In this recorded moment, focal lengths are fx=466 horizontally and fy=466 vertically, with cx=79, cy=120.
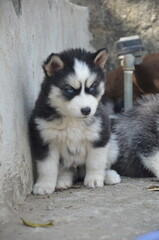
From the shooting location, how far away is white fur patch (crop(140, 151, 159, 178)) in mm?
4661

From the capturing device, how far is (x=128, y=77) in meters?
6.07

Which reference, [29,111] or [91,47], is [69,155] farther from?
[91,47]

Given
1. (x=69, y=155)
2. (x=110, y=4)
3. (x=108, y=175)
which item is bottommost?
(x=108, y=175)

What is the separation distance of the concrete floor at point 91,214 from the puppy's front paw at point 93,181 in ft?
0.22

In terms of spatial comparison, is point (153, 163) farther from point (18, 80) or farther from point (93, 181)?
point (18, 80)

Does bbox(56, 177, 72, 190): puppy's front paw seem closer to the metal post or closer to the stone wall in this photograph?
the metal post

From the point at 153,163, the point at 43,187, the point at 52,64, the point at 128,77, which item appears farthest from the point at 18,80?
the point at 128,77

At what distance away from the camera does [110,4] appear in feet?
25.6

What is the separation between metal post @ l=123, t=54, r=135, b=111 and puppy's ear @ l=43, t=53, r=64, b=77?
6.95ft

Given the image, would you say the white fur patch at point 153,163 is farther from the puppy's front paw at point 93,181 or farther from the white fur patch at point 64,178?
the white fur patch at point 64,178

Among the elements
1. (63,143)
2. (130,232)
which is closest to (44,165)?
(63,143)

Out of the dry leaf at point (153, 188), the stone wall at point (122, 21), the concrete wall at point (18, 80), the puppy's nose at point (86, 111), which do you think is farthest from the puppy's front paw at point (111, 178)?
the stone wall at point (122, 21)

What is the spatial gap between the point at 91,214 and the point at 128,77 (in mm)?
3004

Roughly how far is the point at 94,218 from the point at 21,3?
2.01 m
